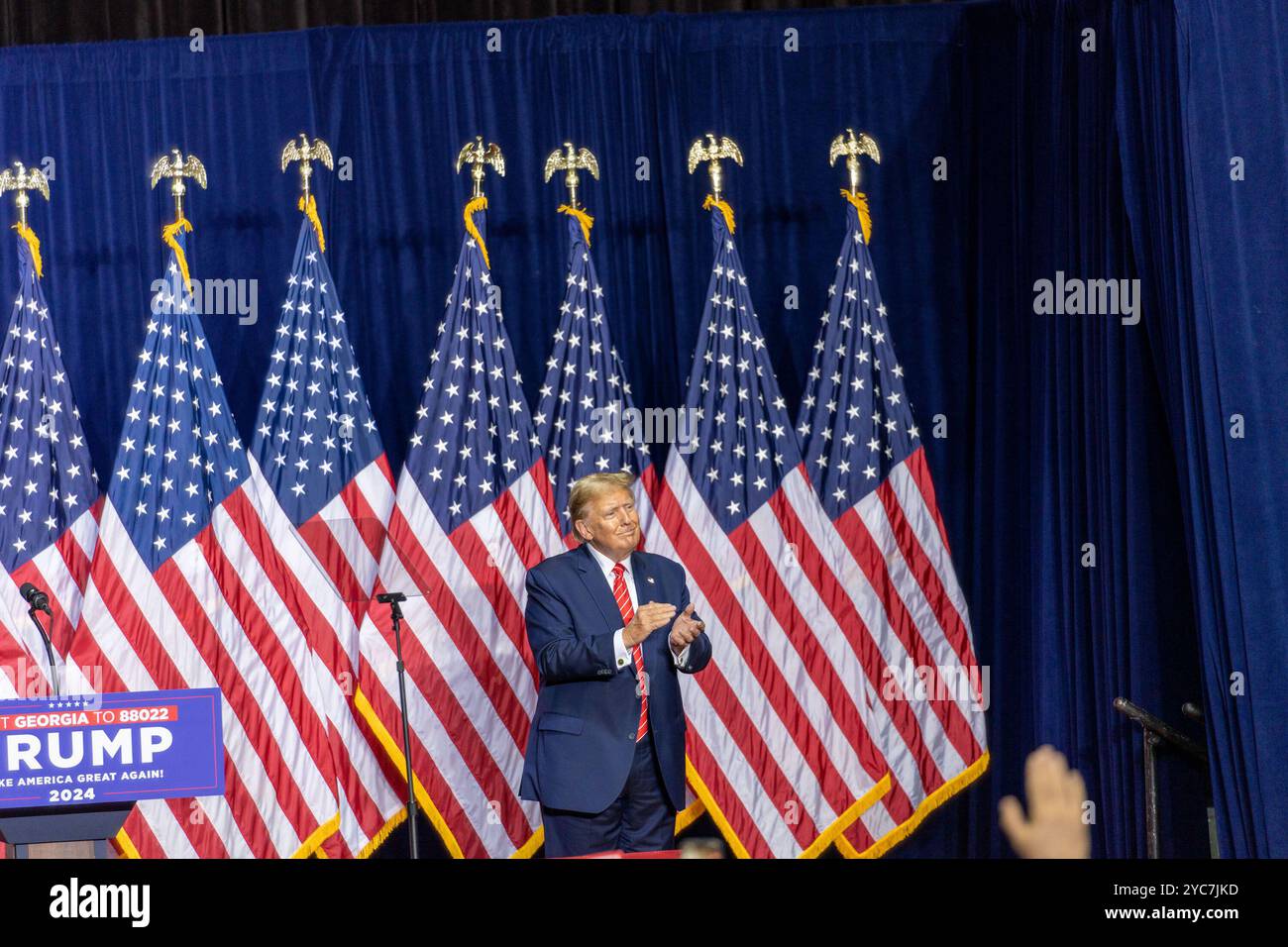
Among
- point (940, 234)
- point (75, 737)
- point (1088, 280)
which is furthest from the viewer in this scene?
point (940, 234)

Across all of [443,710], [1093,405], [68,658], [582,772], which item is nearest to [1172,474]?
[1093,405]

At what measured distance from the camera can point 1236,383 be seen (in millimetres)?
3869

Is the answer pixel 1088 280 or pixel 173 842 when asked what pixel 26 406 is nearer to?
pixel 173 842

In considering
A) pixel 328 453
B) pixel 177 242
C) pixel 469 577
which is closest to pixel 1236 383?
pixel 469 577

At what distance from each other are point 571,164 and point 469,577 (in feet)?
5.14

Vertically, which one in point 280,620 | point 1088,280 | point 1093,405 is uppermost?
point 1088,280

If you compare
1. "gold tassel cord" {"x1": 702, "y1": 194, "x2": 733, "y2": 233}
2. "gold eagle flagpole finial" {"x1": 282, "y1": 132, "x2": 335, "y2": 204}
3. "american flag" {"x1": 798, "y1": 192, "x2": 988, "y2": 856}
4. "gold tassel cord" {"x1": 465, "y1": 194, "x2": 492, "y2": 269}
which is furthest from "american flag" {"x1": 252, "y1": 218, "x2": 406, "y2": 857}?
"american flag" {"x1": 798, "y1": 192, "x2": 988, "y2": 856}

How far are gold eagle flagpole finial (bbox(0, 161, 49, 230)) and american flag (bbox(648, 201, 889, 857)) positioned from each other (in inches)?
100

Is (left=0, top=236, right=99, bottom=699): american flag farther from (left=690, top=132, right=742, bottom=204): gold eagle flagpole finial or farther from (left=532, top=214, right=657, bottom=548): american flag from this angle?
(left=690, top=132, right=742, bottom=204): gold eagle flagpole finial

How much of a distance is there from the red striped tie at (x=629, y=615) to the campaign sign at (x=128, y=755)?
4.00ft

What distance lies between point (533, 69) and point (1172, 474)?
9.55ft

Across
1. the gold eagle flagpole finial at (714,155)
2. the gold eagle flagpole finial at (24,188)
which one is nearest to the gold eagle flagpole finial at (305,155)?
the gold eagle flagpole finial at (24,188)

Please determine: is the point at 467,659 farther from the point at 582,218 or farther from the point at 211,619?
the point at 582,218

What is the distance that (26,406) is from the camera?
547 cm
